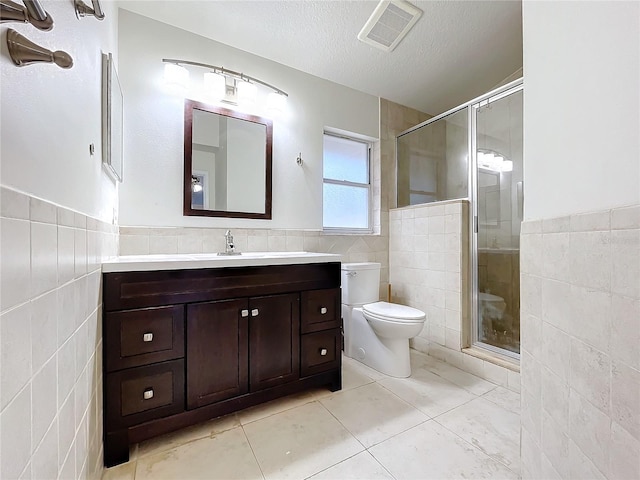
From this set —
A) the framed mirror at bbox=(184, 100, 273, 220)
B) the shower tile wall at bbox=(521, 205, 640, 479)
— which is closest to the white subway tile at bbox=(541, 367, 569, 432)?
the shower tile wall at bbox=(521, 205, 640, 479)

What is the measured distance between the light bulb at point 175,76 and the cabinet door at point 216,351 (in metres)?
1.50

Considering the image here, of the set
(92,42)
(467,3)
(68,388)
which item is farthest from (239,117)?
(68,388)

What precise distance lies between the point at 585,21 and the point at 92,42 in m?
1.64

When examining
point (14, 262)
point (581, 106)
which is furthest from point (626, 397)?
point (14, 262)

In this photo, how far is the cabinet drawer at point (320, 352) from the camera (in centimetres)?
165

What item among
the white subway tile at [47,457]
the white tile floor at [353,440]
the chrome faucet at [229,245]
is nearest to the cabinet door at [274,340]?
the white tile floor at [353,440]

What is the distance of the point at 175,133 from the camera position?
1.86 meters

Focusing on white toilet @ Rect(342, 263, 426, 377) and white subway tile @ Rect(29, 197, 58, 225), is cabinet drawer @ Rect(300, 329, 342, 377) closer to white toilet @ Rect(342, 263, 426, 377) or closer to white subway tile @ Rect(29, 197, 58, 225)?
white toilet @ Rect(342, 263, 426, 377)

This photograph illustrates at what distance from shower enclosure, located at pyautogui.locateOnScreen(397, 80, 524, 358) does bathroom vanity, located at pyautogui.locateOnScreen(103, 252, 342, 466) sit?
1.24m

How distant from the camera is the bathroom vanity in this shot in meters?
1.18

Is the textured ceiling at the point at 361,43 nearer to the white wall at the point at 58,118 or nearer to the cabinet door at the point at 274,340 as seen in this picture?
the white wall at the point at 58,118

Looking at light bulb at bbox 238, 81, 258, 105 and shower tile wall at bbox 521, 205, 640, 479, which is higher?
light bulb at bbox 238, 81, 258, 105

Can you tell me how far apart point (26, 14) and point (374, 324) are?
2024 millimetres

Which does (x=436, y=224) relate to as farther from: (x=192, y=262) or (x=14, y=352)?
(x=14, y=352)
